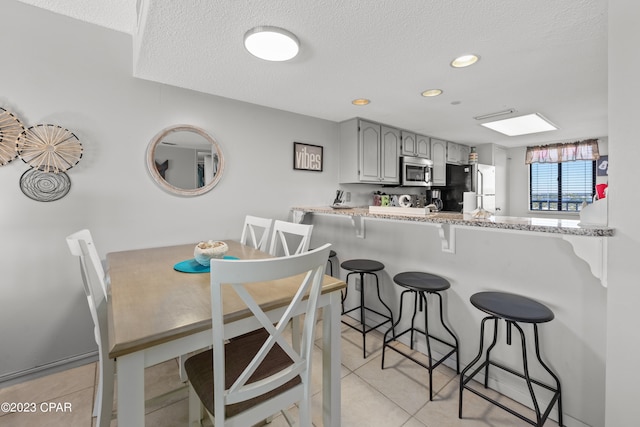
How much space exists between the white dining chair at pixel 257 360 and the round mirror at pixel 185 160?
1.65m

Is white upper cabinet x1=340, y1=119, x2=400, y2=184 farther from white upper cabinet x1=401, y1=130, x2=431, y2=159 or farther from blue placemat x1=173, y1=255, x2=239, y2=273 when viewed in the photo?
blue placemat x1=173, y1=255, x2=239, y2=273

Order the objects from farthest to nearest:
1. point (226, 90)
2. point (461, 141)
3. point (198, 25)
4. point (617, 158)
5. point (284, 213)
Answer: point (461, 141), point (284, 213), point (226, 90), point (198, 25), point (617, 158)

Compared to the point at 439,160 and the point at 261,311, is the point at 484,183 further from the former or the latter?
the point at 261,311

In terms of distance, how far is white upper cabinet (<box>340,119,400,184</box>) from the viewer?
135 inches

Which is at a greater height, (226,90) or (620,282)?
(226,90)

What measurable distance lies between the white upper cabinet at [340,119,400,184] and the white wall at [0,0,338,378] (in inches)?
62.9

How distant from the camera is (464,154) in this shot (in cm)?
519

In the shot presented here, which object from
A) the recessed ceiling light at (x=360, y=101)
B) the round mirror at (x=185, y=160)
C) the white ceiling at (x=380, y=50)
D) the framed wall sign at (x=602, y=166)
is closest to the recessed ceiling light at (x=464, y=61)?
the white ceiling at (x=380, y=50)

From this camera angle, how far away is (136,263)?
1706mm

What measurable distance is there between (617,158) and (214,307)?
Answer: 1.66m

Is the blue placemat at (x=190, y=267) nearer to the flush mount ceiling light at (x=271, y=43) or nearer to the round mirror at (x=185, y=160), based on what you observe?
the round mirror at (x=185, y=160)

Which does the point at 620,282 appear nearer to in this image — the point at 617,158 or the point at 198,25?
the point at 617,158

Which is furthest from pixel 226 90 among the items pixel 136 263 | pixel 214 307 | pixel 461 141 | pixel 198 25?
pixel 461 141

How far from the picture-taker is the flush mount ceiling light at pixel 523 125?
131 inches
